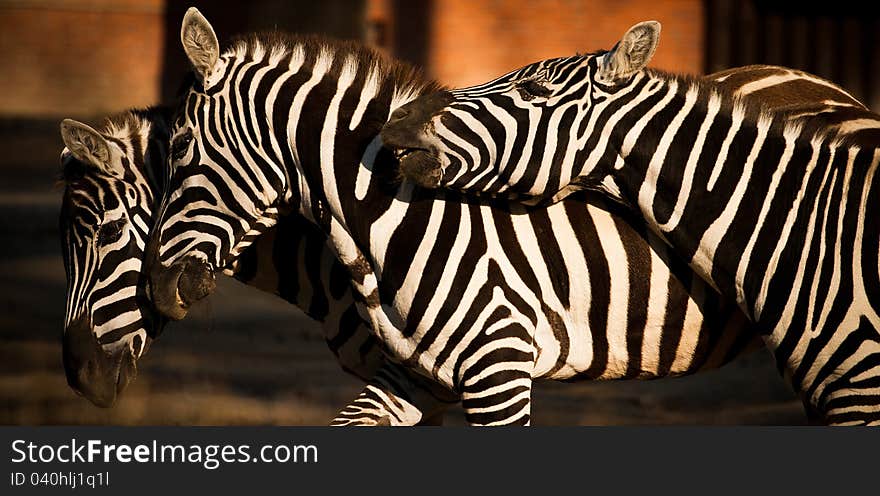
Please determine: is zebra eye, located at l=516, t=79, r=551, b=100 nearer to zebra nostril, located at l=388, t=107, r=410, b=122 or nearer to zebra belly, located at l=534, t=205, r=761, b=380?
zebra nostril, located at l=388, t=107, r=410, b=122

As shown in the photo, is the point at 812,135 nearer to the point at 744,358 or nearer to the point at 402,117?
the point at 402,117

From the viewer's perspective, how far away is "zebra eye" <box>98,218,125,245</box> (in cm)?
424

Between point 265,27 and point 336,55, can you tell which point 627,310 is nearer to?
point 336,55

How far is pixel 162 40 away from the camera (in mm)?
14953

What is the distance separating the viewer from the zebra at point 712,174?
11.9 ft

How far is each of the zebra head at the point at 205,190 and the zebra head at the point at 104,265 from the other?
316mm

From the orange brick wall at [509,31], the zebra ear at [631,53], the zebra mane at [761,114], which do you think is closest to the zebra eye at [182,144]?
the zebra ear at [631,53]

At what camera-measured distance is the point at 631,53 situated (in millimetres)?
3674

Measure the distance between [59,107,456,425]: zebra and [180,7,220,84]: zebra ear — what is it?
540mm

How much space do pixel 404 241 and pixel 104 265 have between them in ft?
3.96

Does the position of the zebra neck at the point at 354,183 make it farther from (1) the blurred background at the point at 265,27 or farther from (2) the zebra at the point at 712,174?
(1) the blurred background at the point at 265,27

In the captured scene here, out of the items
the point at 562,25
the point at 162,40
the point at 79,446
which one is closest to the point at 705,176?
the point at 79,446

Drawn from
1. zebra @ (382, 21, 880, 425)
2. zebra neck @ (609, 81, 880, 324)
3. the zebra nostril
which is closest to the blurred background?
the zebra nostril

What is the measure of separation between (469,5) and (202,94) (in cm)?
916
